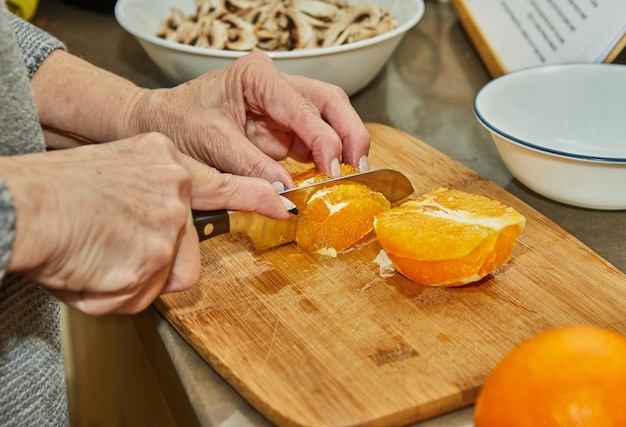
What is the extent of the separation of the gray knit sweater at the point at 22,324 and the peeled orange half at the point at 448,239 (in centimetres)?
51

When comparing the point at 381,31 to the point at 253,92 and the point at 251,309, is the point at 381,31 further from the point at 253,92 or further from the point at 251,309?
the point at 251,309

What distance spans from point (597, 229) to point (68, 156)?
0.93m

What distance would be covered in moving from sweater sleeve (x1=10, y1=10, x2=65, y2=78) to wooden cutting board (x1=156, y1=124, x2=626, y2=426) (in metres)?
0.48

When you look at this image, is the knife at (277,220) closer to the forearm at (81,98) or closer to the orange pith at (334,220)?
the orange pith at (334,220)

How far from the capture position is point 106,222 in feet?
2.35

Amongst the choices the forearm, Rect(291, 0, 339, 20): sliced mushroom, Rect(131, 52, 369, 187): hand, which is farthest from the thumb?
Rect(291, 0, 339, 20): sliced mushroom

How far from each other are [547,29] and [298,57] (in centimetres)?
66

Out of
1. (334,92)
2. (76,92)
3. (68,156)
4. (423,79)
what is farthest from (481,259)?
(423,79)

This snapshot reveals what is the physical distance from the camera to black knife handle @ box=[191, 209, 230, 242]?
948mm

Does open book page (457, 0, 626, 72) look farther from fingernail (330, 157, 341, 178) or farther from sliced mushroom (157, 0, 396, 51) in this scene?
→ fingernail (330, 157, 341, 178)

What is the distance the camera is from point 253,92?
3.89 feet

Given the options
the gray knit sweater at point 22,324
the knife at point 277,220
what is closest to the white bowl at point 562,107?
the knife at point 277,220

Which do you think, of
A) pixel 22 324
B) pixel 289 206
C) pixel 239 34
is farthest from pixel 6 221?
pixel 239 34

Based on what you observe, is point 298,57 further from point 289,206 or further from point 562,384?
point 562,384
